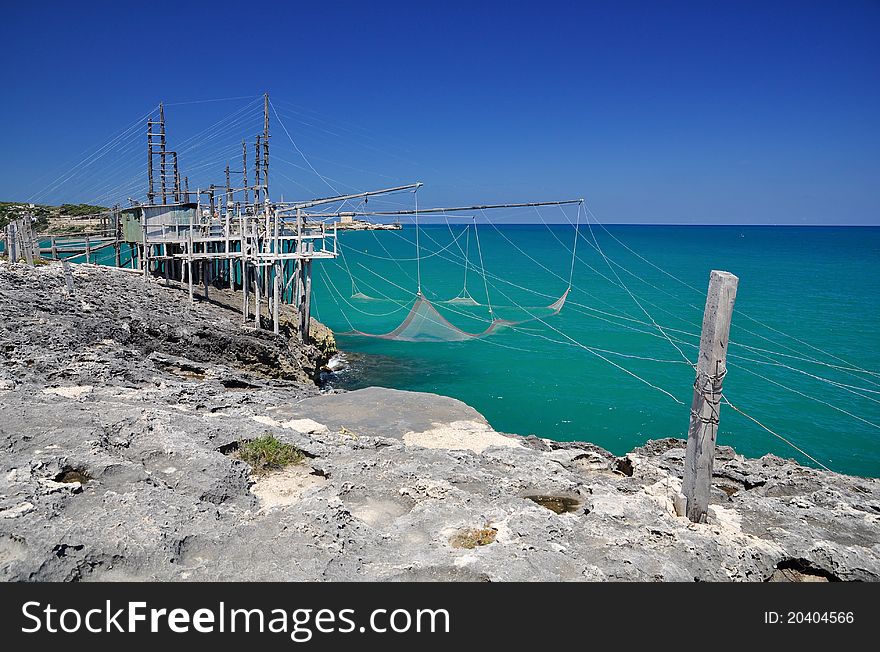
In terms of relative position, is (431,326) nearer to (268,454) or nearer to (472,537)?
(268,454)

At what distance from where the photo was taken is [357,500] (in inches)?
306

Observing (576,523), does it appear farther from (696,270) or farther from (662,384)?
(696,270)

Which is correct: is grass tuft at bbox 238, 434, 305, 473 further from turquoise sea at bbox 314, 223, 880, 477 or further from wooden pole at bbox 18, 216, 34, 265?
wooden pole at bbox 18, 216, 34, 265

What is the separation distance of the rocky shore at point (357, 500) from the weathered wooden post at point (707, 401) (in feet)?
1.17

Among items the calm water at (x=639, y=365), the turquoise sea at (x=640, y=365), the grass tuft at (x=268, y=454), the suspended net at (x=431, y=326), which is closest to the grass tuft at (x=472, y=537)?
the grass tuft at (x=268, y=454)

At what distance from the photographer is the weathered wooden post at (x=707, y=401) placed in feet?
22.9

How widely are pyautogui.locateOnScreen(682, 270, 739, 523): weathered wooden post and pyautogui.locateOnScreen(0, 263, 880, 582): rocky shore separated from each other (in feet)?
1.17

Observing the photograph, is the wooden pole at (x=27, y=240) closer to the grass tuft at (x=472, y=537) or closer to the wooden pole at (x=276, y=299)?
the wooden pole at (x=276, y=299)

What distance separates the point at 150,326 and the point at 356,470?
10.7 meters

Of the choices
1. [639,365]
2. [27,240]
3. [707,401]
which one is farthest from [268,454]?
[639,365]

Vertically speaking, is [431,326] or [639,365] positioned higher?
[431,326]

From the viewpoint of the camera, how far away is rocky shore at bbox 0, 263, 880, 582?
607 centimetres

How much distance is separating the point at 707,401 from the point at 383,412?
6365mm
